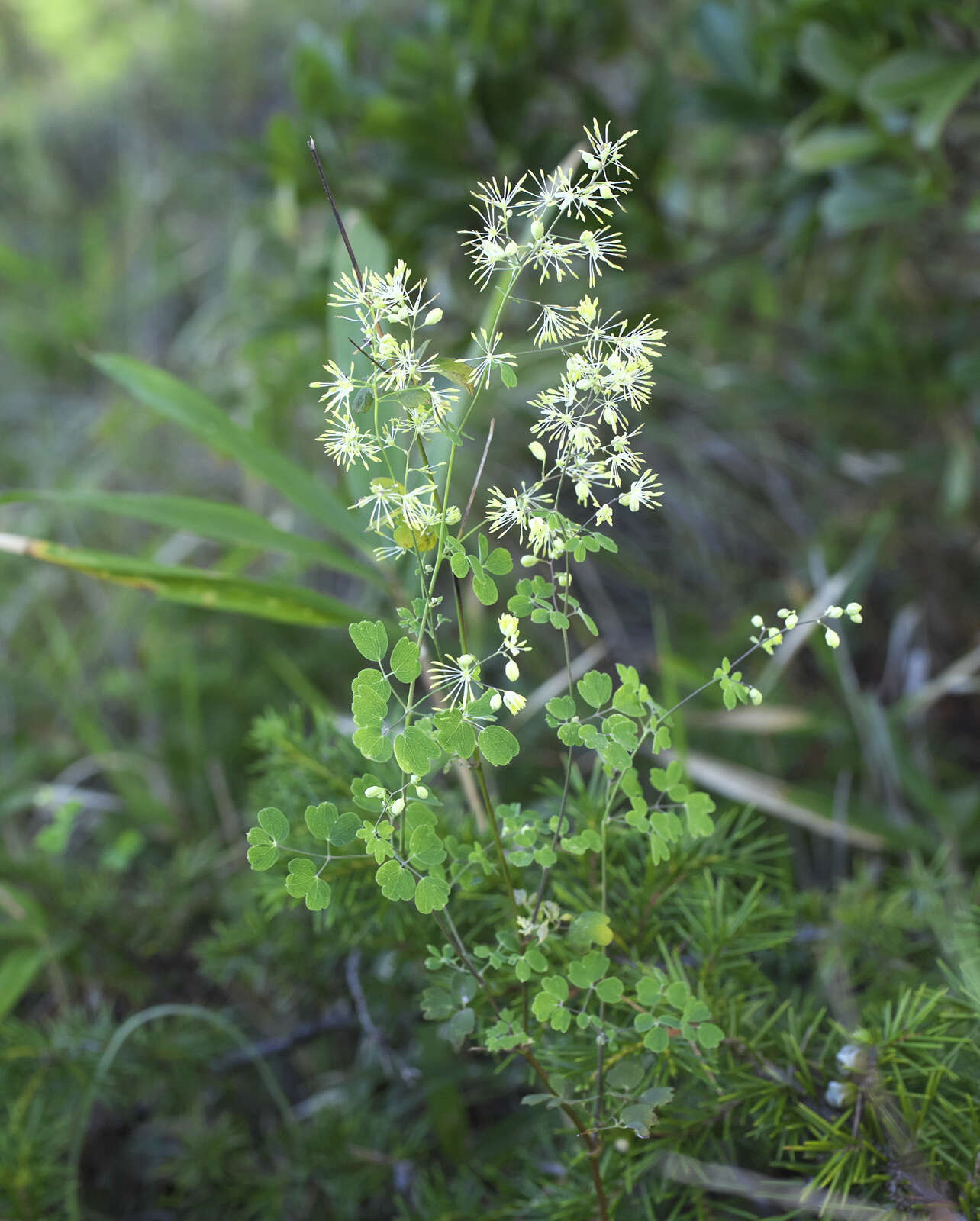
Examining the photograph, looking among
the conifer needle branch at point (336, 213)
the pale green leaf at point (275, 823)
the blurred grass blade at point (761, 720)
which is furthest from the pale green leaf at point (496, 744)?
the blurred grass blade at point (761, 720)

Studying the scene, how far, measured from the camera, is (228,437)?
0.74 metres

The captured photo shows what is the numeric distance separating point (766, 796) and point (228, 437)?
643 millimetres

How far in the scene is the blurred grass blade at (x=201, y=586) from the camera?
0.62 meters

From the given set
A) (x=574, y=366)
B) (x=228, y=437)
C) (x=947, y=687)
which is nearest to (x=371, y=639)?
(x=574, y=366)

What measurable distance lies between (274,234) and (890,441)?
3.91ft

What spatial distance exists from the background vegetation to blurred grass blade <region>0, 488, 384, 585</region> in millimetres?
48

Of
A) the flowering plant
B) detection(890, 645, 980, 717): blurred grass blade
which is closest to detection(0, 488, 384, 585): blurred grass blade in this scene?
the flowering plant

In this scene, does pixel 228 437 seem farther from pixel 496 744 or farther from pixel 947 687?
pixel 947 687

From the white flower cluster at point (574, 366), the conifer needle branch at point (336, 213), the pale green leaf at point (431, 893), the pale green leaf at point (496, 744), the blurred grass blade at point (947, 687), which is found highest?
the conifer needle branch at point (336, 213)

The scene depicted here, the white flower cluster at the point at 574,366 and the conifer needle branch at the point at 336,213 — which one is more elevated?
the conifer needle branch at the point at 336,213

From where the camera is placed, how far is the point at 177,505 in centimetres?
70

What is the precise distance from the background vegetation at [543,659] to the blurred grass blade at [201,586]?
0.19ft

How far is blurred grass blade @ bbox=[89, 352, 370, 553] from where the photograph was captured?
74 centimetres

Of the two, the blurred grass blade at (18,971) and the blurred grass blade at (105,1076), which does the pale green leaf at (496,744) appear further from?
the blurred grass blade at (18,971)
